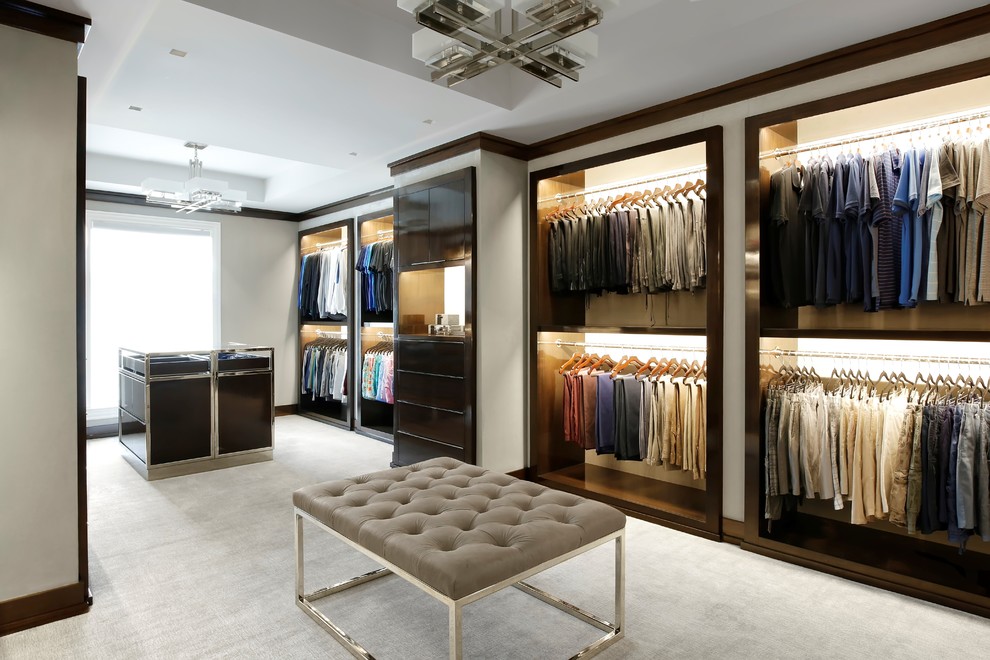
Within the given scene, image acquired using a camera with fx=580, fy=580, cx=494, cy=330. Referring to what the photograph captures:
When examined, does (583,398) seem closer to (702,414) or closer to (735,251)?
(702,414)

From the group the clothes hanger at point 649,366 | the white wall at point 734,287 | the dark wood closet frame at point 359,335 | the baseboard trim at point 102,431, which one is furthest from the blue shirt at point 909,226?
the baseboard trim at point 102,431

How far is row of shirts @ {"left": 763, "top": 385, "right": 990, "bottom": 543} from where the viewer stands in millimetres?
2520

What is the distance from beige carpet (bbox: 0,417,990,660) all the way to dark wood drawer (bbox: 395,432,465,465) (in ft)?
4.14

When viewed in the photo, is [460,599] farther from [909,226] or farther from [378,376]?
[378,376]

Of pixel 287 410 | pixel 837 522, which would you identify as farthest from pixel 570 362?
pixel 287 410

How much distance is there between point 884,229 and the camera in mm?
2840

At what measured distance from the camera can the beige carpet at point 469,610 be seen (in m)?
2.24

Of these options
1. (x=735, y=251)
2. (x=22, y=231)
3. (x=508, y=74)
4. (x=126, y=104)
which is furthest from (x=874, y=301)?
(x=126, y=104)

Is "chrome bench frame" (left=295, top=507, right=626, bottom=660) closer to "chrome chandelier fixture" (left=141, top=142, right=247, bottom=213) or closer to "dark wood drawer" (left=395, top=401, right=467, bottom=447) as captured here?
"dark wood drawer" (left=395, top=401, right=467, bottom=447)

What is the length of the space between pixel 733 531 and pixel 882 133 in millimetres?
2264

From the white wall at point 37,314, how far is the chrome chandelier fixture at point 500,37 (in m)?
1.58

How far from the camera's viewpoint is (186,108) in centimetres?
360

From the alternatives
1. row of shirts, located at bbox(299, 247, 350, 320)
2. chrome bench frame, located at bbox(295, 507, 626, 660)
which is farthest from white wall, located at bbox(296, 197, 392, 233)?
chrome bench frame, located at bbox(295, 507, 626, 660)

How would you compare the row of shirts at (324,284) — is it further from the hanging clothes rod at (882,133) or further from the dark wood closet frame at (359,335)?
the hanging clothes rod at (882,133)
